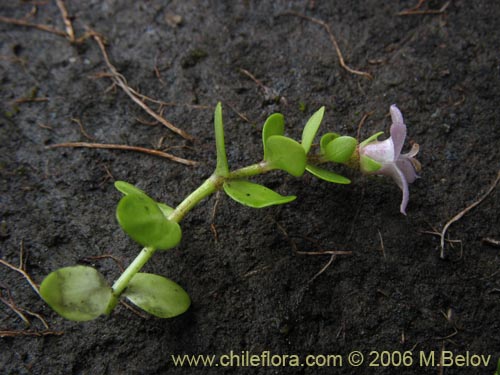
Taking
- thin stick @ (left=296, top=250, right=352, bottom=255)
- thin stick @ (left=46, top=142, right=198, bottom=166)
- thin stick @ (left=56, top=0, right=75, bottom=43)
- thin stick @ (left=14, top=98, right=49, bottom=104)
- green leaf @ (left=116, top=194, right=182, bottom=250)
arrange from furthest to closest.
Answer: thin stick @ (left=56, top=0, right=75, bottom=43) < thin stick @ (left=14, top=98, right=49, bottom=104) < thin stick @ (left=46, top=142, right=198, bottom=166) < thin stick @ (left=296, top=250, right=352, bottom=255) < green leaf @ (left=116, top=194, right=182, bottom=250)

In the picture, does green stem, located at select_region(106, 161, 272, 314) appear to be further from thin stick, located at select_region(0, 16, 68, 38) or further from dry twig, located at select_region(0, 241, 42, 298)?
thin stick, located at select_region(0, 16, 68, 38)

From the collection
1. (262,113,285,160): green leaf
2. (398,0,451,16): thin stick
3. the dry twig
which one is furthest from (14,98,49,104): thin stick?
(398,0,451,16): thin stick

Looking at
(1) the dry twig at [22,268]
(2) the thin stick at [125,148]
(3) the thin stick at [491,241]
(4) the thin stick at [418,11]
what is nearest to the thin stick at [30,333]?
(1) the dry twig at [22,268]

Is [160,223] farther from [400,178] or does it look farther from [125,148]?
[400,178]

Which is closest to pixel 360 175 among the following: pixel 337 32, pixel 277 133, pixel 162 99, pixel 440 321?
pixel 277 133

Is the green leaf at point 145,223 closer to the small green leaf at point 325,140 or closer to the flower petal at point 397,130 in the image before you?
the small green leaf at point 325,140
